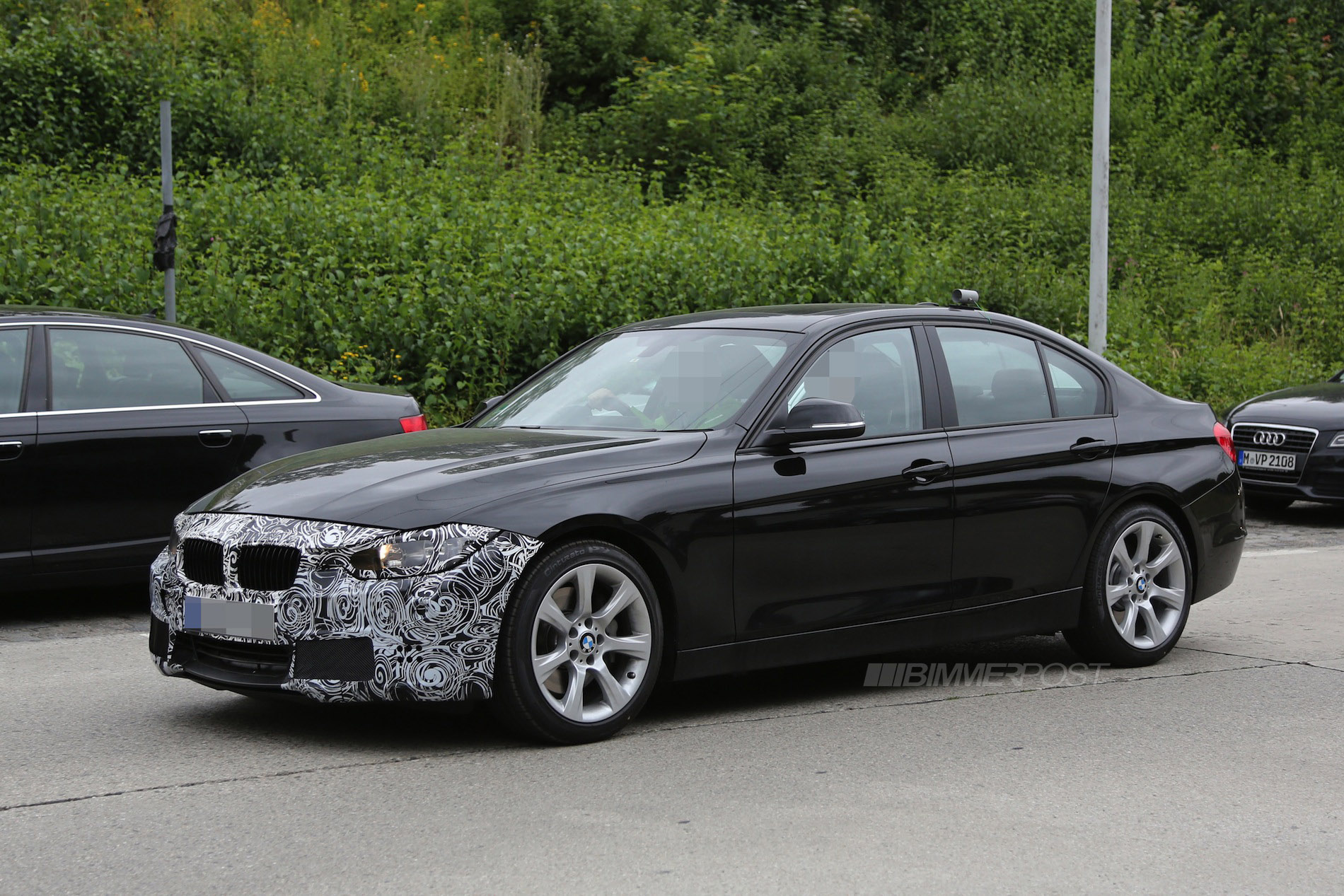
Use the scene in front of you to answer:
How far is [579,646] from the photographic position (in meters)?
5.43

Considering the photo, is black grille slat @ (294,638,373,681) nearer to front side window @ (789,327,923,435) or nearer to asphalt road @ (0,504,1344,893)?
asphalt road @ (0,504,1344,893)

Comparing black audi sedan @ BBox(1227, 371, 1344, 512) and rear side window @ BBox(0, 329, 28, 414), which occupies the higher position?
rear side window @ BBox(0, 329, 28, 414)

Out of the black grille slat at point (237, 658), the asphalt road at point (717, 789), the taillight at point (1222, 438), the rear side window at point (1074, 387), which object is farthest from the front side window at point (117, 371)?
the taillight at point (1222, 438)

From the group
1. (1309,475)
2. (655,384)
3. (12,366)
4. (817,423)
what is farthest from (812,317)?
(1309,475)

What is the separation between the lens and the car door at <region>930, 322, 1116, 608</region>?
651 centimetres

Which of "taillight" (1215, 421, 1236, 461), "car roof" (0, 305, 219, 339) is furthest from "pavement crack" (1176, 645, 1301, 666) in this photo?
"car roof" (0, 305, 219, 339)

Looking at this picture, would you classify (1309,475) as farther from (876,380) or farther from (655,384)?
(655,384)

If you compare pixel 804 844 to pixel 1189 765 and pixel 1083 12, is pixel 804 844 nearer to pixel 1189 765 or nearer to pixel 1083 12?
pixel 1189 765

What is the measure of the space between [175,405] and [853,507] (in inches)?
162

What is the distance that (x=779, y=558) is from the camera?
5.91 m

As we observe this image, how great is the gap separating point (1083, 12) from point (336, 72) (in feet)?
54.6

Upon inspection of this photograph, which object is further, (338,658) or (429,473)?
(429,473)

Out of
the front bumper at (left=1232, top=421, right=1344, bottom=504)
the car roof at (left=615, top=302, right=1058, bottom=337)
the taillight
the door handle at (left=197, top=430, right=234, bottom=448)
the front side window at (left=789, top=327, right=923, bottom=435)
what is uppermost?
the car roof at (left=615, top=302, right=1058, bottom=337)

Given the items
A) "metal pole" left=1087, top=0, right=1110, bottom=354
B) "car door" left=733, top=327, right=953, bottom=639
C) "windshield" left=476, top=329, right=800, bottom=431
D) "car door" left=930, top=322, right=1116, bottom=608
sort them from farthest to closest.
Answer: "metal pole" left=1087, top=0, right=1110, bottom=354 → "car door" left=930, top=322, right=1116, bottom=608 → "windshield" left=476, top=329, right=800, bottom=431 → "car door" left=733, top=327, right=953, bottom=639
